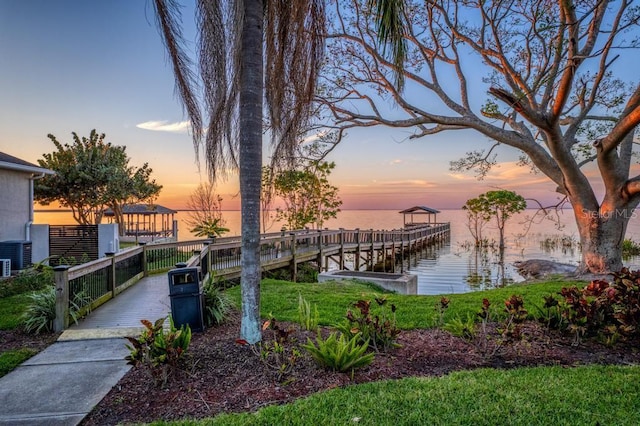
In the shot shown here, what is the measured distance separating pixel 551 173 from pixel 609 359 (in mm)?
7827

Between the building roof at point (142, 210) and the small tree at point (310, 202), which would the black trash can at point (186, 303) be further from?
the building roof at point (142, 210)

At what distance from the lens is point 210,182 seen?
4.27 metres

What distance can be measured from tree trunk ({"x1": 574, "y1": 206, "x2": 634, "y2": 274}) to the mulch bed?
6651 mm

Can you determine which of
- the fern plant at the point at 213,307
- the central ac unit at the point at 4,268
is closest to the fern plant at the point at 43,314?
the fern plant at the point at 213,307

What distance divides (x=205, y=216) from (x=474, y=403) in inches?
647

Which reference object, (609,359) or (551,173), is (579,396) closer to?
(609,359)

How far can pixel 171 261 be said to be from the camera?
1204 centimetres

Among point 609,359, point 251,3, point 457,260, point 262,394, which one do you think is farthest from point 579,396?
point 457,260

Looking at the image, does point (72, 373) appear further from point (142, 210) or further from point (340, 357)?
point (142, 210)

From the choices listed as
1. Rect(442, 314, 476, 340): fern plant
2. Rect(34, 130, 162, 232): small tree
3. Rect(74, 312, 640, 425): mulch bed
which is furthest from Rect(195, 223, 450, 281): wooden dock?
Rect(34, 130, 162, 232): small tree

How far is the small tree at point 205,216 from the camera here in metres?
15.8

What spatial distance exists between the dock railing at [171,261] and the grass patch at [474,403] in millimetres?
4113

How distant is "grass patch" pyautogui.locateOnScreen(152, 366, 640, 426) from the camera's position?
108 inches

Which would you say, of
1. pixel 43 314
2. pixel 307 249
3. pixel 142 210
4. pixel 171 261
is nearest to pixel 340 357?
pixel 43 314
